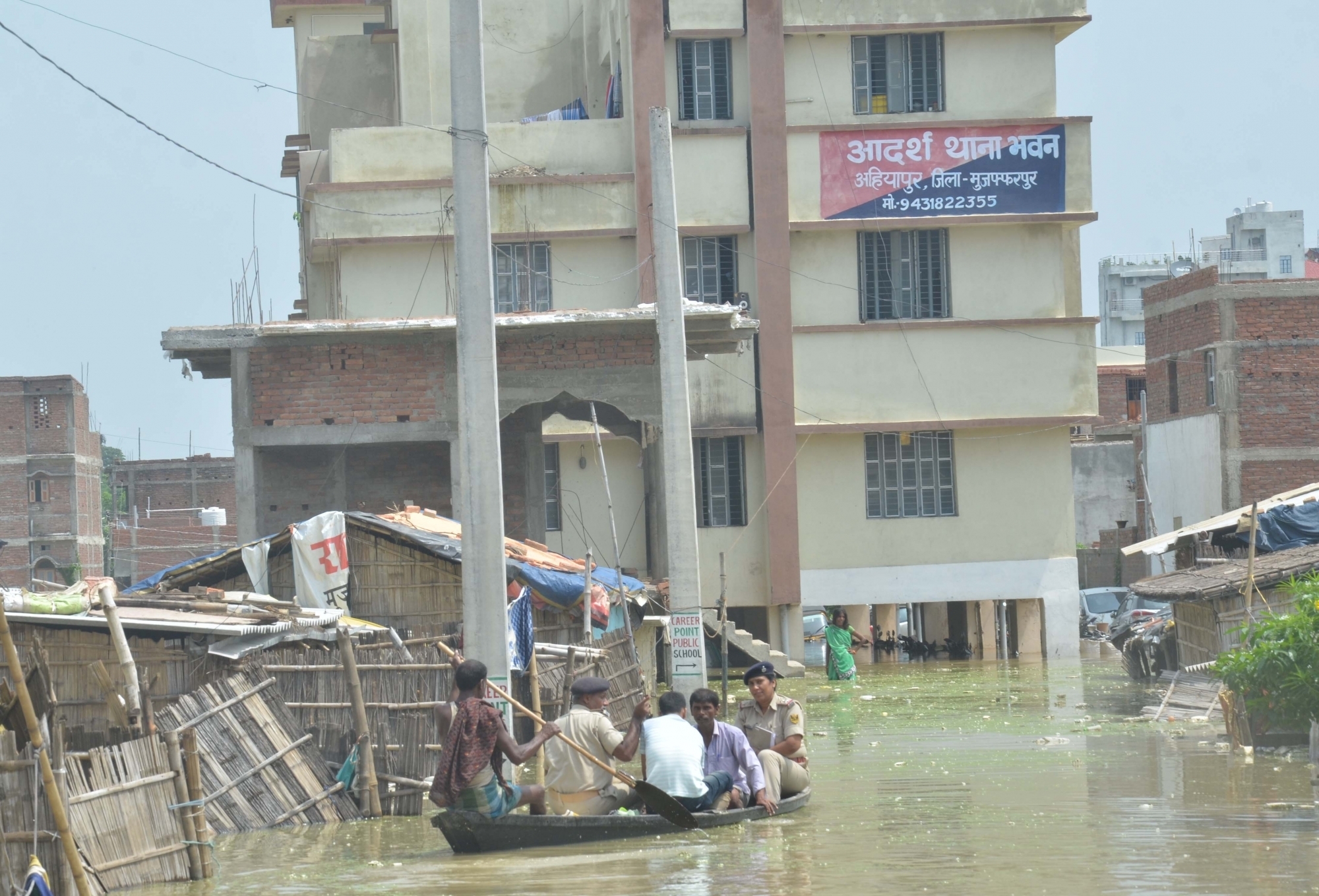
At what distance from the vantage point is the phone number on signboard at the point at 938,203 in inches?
1314

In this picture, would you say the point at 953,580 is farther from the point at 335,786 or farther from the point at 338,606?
the point at 335,786

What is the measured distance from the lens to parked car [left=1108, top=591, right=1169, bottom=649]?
3139 cm

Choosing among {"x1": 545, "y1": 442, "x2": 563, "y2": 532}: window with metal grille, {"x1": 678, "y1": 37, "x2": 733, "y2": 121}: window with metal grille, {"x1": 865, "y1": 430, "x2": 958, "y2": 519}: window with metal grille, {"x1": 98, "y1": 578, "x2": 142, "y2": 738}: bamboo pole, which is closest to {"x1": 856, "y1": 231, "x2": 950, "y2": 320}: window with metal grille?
{"x1": 865, "y1": 430, "x2": 958, "y2": 519}: window with metal grille

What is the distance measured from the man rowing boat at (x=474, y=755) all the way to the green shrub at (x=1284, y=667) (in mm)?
7446

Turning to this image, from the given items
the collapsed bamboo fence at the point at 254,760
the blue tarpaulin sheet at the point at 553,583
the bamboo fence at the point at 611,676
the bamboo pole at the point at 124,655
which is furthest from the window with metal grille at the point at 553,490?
the bamboo pole at the point at 124,655

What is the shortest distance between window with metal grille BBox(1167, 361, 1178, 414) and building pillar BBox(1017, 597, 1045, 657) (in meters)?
12.2

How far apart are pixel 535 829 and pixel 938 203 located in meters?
22.6

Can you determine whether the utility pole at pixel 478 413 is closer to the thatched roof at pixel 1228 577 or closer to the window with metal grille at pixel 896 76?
the thatched roof at pixel 1228 577

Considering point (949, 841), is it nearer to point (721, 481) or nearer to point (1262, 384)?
point (721, 481)

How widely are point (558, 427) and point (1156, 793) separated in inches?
759

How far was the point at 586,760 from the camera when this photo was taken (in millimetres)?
13641

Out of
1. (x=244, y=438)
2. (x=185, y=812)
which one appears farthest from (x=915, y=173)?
(x=185, y=812)

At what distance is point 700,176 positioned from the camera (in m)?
33.2

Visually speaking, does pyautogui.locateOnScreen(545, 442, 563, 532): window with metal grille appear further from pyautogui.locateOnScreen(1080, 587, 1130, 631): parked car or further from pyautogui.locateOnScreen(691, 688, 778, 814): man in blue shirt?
pyautogui.locateOnScreen(691, 688, 778, 814): man in blue shirt
